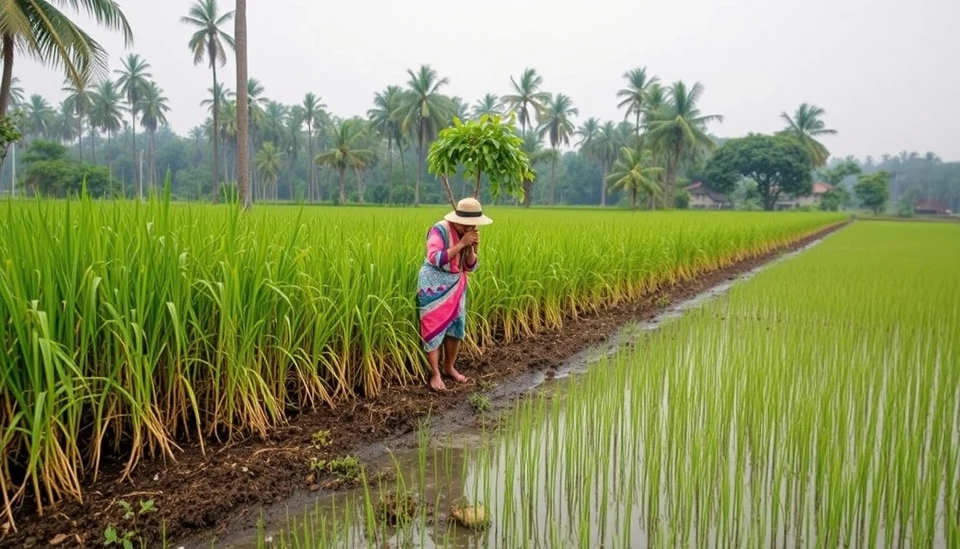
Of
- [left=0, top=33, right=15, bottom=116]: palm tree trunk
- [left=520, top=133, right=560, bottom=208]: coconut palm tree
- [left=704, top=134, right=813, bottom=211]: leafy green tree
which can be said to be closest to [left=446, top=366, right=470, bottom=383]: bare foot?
[left=0, top=33, right=15, bottom=116]: palm tree trunk

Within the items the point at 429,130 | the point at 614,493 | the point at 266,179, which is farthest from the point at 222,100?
the point at 614,493

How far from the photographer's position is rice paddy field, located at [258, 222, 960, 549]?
2.38m

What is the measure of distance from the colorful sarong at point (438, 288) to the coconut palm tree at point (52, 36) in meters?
11.5

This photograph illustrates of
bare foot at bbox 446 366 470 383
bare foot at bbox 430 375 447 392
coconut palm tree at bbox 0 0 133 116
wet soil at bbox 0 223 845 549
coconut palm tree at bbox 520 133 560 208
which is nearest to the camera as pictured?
wet soil at bbox 0 223 845 549

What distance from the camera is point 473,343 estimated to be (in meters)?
4.94

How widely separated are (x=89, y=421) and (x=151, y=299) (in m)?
0.66

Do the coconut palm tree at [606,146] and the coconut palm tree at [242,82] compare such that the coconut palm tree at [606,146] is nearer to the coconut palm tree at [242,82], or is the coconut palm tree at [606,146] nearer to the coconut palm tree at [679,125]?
the coconut palm tree at [679,125]

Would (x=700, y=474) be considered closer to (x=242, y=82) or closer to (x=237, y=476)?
(x=237, y=476)

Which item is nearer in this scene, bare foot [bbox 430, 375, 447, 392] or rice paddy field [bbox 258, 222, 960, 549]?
rice paddy field [bbox 258, 222, 960, 549]

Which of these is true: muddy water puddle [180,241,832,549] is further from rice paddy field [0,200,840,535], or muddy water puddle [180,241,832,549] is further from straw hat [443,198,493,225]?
straw hat [443,198,493,225]

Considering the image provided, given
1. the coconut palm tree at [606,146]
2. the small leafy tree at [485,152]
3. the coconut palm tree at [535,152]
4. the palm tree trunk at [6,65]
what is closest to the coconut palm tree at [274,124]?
the coconut palm tree at [535,152]

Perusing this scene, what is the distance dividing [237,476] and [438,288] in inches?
67.7

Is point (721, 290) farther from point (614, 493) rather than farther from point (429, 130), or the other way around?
point (429, 130)

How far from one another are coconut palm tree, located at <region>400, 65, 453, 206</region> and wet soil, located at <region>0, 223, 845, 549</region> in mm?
34014
